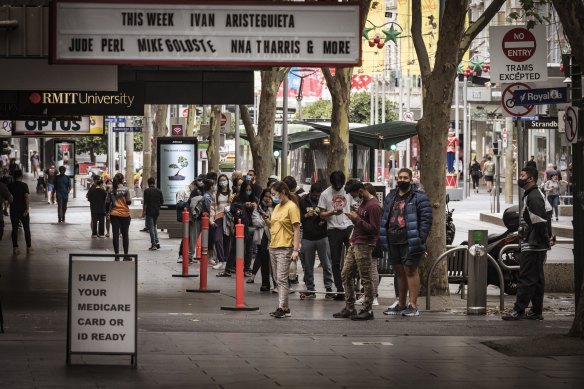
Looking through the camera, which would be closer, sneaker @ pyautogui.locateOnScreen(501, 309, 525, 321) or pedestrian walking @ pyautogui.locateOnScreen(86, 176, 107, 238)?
sneaker @ pyautogui.locateOnScreen(501, 309, 525, 321)

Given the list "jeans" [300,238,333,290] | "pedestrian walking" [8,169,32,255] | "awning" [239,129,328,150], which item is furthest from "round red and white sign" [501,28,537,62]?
"awning" [239,129,328,150]

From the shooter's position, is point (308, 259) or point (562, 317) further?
point (308, 259)

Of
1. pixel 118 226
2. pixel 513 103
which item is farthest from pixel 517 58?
pixel 118 226

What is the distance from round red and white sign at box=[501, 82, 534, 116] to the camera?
60.0 feet

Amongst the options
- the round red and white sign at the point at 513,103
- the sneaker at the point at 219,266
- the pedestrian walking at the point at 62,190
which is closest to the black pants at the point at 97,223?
the pedestrian walking at the point at 62,190

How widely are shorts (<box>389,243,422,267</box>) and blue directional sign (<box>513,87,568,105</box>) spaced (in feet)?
8.47

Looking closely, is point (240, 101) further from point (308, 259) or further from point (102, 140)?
point (102, 140)

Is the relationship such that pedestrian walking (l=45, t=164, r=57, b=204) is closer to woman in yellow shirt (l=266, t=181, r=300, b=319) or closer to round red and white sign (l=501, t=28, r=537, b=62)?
round red and white sign (l=501, t=28, r=537, b=62)

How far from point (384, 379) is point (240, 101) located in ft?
27.4

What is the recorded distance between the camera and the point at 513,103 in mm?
18172

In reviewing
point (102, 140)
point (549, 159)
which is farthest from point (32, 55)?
point (102, 140)

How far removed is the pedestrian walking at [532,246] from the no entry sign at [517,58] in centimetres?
264

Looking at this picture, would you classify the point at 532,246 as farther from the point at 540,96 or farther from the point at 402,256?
the point at 540,96

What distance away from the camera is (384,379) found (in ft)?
37.0
